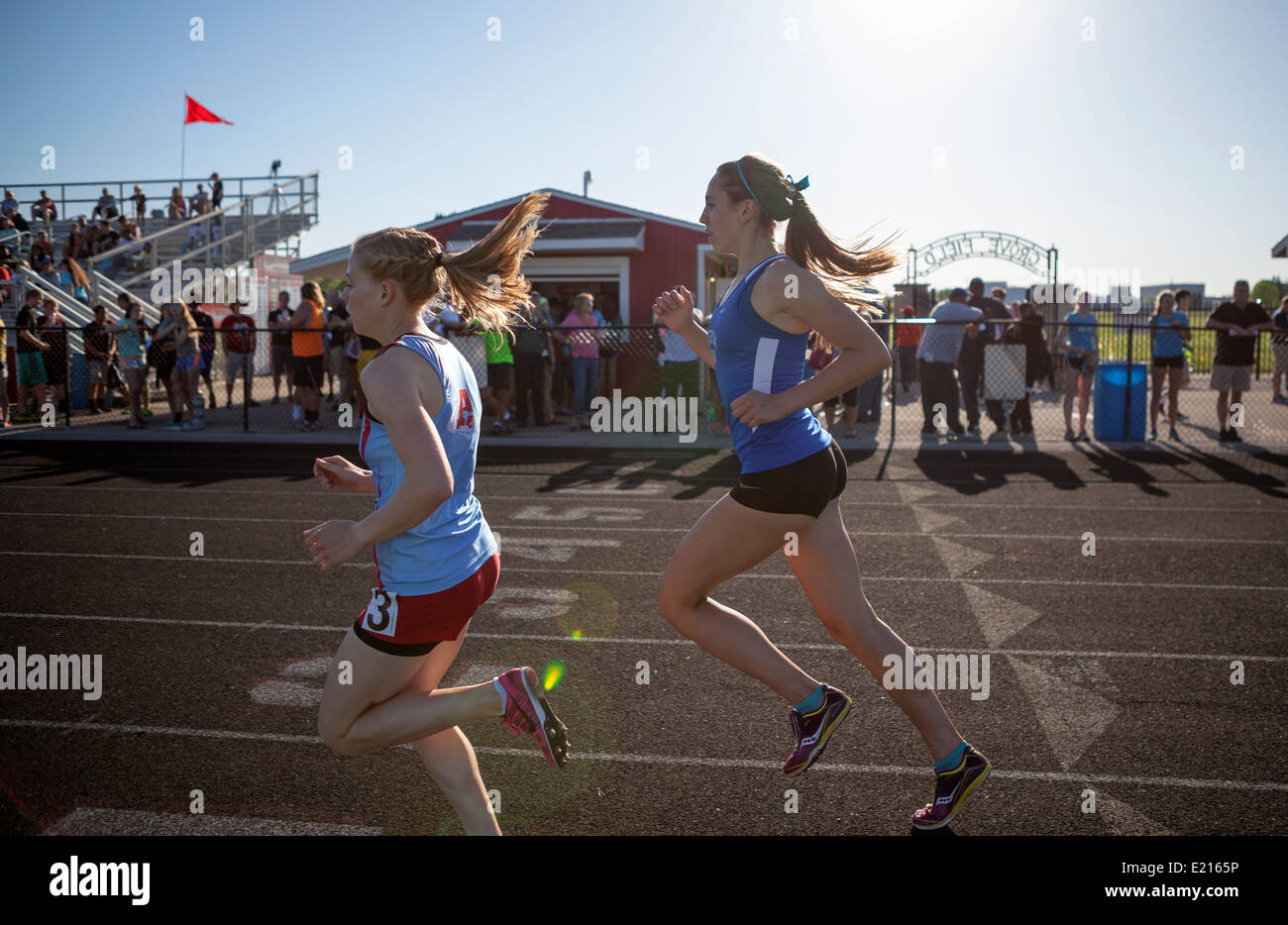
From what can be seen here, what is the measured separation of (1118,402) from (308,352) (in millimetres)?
12246

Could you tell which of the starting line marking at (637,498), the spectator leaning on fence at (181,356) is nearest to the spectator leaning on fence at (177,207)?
the spectator leaning on fence at (181,356)

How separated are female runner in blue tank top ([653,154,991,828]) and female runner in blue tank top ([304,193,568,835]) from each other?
2.50ft

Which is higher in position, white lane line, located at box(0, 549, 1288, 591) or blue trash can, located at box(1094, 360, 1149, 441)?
blue trash can, located at box(1094, 360, 1149, 441)

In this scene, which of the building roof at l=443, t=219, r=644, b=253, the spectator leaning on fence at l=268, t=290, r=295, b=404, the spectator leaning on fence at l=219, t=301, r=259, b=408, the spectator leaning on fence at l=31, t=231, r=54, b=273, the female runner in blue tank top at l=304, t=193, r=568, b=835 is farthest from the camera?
the spectator leaning on fence at l=31, t=231, r=54, b=273

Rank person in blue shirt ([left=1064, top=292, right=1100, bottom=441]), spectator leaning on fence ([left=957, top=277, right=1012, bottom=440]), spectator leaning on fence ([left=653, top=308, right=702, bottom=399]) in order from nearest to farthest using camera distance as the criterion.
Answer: person in blue shirt ([left=1064, top=292, right=1100, bottom=441]) → spectator leaning on fence ([left=957, top=277, right=1012, bottom=440]) → spectator leaning on fence ([left=653, top=308, right=702, bottom=399])

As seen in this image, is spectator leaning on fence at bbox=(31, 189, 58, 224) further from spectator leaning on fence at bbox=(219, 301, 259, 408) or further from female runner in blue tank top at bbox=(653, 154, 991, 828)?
female runner in blue tank top at bbox=(653, 154, 991, 828)

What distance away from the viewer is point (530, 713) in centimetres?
292

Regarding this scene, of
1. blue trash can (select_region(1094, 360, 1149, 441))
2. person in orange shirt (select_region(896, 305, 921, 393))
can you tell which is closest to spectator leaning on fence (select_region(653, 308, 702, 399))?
person in orange shirt (select_region(896, 305, 921, 393))

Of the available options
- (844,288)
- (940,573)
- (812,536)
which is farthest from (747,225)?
(940,573)

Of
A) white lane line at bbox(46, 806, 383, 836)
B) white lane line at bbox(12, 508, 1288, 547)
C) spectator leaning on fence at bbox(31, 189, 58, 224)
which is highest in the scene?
spectator leaning on fence at bbox(31, 189, 58, 224)

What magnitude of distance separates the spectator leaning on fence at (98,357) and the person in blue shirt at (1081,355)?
15.5 meters

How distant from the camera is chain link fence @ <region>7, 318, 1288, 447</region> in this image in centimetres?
1450

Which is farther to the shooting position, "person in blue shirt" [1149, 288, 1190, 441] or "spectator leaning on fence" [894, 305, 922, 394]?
"spectator leaning on fence" [894, 305, 922, 394]

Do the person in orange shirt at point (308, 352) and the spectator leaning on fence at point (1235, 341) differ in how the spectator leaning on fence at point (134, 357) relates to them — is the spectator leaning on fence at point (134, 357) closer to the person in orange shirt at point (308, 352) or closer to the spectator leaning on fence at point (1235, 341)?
the person in orange shirt at point (308, 352)
